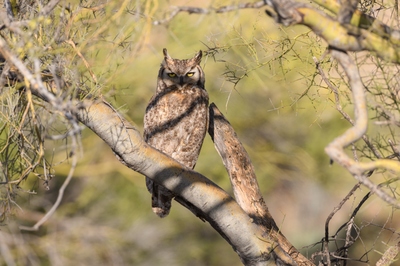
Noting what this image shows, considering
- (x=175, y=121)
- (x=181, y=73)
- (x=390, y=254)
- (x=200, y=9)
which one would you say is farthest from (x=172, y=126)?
(x=200, y=9)

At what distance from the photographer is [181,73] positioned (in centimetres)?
300

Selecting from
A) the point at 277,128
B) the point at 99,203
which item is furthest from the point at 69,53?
the point at 277,128

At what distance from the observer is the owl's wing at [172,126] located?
9.61 feet

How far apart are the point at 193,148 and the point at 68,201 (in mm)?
3233

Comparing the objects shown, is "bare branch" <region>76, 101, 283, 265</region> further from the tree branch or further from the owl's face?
the owl's face

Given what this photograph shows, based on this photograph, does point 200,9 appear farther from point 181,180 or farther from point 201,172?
point 201,172

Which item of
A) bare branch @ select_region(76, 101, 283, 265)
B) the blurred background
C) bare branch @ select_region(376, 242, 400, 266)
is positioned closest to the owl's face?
bare branch @ select_region(76, 101, 283, 265)

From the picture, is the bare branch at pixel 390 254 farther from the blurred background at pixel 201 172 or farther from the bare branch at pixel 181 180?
the blurred background at pixel 201 172

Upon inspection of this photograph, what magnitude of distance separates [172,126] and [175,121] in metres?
0.03

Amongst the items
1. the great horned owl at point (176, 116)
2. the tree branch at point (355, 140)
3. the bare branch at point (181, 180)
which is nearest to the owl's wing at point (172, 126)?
the great horned owl at point (176, 116)

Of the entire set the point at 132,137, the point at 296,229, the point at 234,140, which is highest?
the point at 132,137

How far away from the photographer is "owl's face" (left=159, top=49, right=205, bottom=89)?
3.00 meters

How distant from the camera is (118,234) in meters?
5.73

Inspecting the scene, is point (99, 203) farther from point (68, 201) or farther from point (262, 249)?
point (262, 249)
